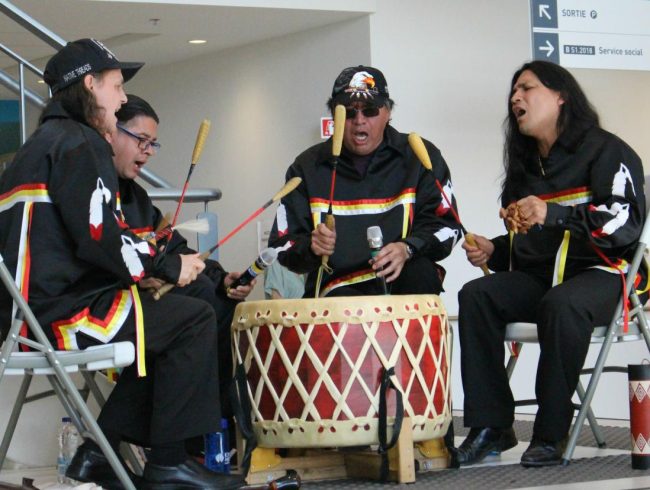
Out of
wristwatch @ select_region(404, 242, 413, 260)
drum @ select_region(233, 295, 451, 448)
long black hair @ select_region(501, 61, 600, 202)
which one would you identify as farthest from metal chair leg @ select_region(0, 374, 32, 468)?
long black hair @ select_region(501, 61, 600, 202)

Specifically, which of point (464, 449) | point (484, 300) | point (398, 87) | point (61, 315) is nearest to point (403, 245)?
point (484, 300)

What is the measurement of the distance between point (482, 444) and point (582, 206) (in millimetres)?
802

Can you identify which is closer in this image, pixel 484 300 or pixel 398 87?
pixel 484 300

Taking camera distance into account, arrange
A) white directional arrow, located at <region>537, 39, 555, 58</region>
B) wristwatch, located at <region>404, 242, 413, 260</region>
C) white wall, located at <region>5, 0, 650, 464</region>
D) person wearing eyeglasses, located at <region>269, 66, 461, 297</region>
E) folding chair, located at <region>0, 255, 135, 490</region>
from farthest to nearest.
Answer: white wall, located at <region>5, 0, 650, 464</region> < white directional arrow, located at <region>537, 39, 555, 58</region> < person wearing eyeglasses, located at <region>269, 66, 461, 297</region> < wristwatch, located at <region>404, 242, 413, 260</region> < folding chair, located at <region>0, 255, 135, 490</region>

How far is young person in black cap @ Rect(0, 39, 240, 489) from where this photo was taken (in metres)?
2.92

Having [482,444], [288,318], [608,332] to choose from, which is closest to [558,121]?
[608,332]

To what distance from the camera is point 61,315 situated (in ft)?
9.59

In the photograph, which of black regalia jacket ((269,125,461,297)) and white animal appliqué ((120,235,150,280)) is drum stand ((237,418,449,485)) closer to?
black regalia jacket ((269,125,461,297))

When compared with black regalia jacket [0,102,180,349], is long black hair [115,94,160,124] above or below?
above

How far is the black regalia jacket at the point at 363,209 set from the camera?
3709mm

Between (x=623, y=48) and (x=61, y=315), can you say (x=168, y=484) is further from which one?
(x=623, y=48)

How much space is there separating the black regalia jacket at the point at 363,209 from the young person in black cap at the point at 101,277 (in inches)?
27.7

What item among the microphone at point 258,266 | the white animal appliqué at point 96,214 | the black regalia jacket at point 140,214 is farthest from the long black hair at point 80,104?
the microphone at point 258,266

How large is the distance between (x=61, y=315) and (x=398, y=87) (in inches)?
165
